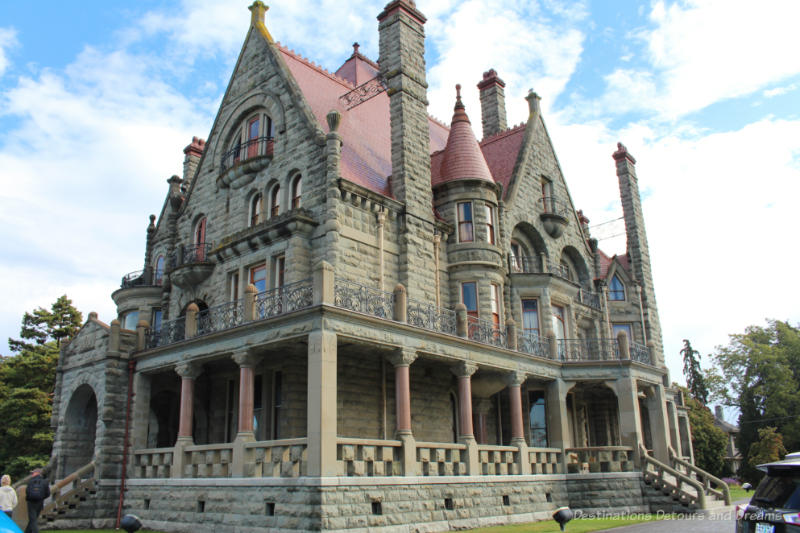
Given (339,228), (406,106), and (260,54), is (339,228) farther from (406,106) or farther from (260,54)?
(260,54)

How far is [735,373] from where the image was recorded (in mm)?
56688

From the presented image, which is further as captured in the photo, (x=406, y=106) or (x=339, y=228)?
(x=406, y=106)

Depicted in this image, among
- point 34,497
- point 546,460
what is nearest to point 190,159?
point 34,497

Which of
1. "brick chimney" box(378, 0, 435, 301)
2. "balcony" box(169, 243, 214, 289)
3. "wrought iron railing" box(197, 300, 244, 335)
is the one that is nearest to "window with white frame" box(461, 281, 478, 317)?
"brick chimney" box(378, 0, 435, 301)

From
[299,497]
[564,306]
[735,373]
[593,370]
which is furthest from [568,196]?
[735,373]

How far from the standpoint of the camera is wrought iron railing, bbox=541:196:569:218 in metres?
31.5

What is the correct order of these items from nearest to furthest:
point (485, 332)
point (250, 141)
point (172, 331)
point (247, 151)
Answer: point (172, 331) → point (485, 332) → point (250, 141) → point (247, 151)

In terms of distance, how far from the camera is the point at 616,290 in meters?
35.6

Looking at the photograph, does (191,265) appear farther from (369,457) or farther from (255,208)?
(369,457)

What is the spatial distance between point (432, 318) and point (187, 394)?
7903 millimetres

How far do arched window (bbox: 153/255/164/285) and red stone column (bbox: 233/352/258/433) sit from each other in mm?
12927

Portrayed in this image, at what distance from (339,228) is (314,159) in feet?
9.24

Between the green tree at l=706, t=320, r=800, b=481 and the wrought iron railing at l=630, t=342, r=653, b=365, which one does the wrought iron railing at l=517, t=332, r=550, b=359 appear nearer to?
the wrought iron railing at l=630, t=342, r=653, b=365

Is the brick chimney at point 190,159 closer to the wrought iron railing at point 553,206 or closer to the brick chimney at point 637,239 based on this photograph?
the wrought iron railing at point 553,206
